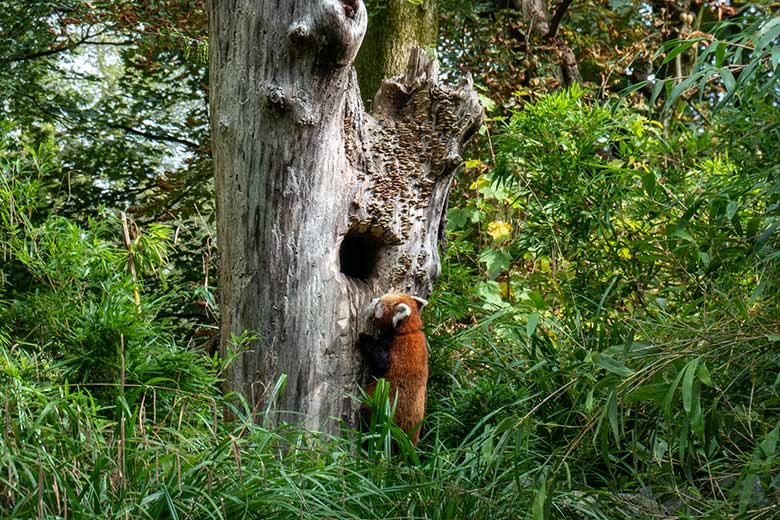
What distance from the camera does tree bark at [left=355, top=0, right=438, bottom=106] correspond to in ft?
20.9

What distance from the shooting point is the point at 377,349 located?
4.66 meters

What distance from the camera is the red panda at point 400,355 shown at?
4547 millimetres

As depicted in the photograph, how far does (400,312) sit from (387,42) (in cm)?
275

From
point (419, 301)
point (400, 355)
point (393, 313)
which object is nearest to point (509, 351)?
point (419, 301)

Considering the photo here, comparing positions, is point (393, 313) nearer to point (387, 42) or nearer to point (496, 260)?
point (496, 260)

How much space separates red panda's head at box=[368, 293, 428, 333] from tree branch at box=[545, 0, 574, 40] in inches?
176

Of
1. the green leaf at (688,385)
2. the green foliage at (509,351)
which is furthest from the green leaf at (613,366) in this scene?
the green leaf at (688,385)

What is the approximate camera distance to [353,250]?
5.07 metres

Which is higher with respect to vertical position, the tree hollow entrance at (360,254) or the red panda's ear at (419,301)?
the tree hollow entrance at (360,254)

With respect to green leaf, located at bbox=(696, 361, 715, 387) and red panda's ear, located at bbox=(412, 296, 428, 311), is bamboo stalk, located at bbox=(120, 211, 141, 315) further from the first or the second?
green leaf, located at bbox=(696, 361, 715, 387)

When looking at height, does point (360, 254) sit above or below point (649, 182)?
below

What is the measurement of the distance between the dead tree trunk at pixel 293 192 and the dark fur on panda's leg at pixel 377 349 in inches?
2.1

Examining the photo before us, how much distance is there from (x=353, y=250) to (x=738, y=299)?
94.6 inches

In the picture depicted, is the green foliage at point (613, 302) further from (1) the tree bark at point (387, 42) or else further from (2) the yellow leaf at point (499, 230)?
(1) the tree bark at point (387, 42)
